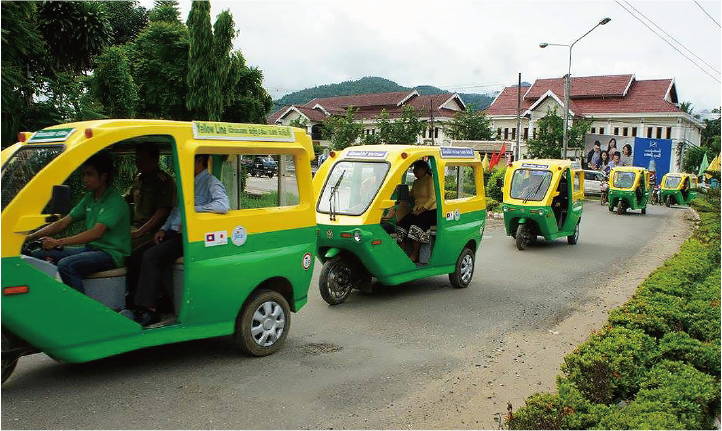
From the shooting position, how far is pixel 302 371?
6.00 metres

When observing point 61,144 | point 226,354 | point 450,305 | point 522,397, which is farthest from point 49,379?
point 450,305

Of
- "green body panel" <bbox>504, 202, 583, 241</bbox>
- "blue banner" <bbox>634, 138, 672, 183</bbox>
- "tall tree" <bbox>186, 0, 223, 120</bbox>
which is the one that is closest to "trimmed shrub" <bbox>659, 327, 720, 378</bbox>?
"green body panel" <bbox>504, 202, 583, 241</bbox>

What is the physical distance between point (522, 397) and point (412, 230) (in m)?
4.30

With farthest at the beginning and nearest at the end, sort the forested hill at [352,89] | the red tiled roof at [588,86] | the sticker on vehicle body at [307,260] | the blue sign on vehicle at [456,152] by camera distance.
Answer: the forested hill at [352,89] → the red tiled roof at [588,86] → the blue sign on vehicle at [456,152] → the sticker on vehicle body at [307,260]

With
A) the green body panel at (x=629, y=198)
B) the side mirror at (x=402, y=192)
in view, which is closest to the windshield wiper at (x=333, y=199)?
the side mirror at (x=402, y=192)

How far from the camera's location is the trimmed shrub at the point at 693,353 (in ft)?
18.8

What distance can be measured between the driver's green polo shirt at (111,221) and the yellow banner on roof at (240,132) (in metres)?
0.90

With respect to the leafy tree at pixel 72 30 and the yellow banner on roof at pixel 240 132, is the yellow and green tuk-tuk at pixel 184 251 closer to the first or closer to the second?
the yellow banner on roof at pixel 240 132

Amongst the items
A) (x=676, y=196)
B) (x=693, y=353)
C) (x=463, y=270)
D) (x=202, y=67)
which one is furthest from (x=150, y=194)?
(x=676, y=196)

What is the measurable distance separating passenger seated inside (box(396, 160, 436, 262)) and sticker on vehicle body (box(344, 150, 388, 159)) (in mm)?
702

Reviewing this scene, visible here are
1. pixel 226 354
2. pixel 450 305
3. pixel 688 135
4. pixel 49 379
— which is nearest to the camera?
pixel 49 379

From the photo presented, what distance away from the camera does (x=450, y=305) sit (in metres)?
9.16

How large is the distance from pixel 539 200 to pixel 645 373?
392 inches

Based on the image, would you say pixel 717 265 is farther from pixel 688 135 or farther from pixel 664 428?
pixel 688 135
